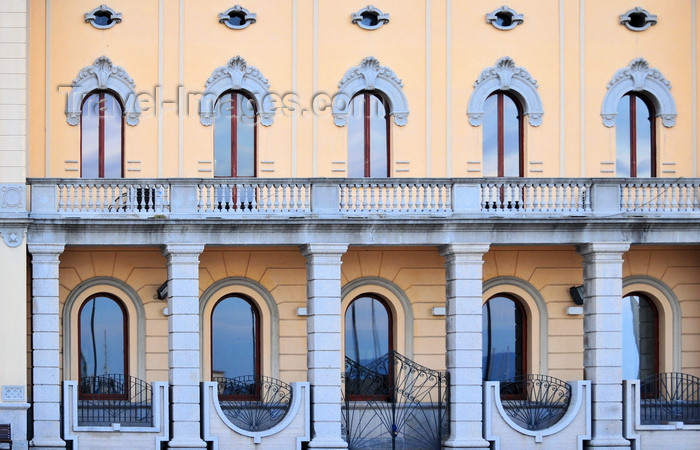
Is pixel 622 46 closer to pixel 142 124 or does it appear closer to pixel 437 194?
pixel 437 194

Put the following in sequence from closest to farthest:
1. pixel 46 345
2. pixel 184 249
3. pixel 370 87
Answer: pixel 46 345, pixel 184 249, pixel 370 87

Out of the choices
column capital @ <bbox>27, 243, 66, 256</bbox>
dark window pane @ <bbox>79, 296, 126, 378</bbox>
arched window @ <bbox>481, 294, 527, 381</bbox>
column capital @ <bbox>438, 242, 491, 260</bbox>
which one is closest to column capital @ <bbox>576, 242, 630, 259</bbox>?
column capital @ <bbox>438, 242, 491, 260</bbox>

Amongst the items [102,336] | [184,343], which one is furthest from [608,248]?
[102,336]

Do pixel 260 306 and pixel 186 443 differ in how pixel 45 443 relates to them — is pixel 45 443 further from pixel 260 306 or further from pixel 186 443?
pixel 260 306

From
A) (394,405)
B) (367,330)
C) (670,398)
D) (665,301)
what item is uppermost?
(665,301)

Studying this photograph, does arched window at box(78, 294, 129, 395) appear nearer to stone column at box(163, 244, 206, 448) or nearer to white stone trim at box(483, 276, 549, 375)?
stone column at box(163, 244, 206, 448)

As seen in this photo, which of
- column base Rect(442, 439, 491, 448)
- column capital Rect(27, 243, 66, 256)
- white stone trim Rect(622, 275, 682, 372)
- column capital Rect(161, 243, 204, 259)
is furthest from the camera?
white stone trim Rect(622, 275, 682, 372)

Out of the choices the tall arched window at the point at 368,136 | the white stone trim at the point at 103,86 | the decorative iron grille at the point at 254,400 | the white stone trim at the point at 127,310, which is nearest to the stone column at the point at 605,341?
the tall arched window at the point at 368,136

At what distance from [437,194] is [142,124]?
735 centimetres

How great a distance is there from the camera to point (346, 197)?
108 ft

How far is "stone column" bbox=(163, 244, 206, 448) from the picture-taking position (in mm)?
31797

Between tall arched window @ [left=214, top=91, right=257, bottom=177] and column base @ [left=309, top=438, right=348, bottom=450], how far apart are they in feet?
22.6

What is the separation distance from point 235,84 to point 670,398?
1293 centimetres

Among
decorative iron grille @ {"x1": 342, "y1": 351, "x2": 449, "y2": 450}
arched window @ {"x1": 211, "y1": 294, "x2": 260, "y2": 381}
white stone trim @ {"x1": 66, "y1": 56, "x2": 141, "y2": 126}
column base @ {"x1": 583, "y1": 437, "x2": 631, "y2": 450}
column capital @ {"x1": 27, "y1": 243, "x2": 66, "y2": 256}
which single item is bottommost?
column base @ {"x1": 583, "y1": 437, "x2": 631, "y2": 450}
